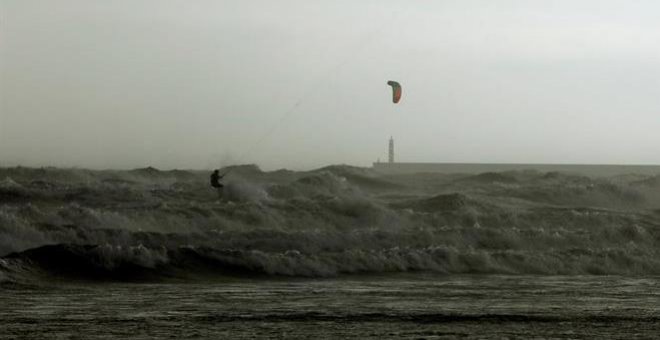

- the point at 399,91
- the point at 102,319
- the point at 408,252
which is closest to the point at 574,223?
the point at 399,91

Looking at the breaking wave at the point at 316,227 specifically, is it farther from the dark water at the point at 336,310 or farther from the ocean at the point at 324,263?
the dark water at the point at 336,310

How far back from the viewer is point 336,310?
41.5 feet

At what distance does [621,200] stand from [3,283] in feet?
73.4

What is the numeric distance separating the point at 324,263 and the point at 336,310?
6.12 meters

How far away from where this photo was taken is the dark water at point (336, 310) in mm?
11047

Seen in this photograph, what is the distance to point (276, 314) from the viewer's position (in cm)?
1227

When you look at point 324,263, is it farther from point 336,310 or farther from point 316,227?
point 316,227

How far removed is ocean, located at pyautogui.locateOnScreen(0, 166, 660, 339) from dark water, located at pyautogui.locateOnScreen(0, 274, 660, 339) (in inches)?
0.9

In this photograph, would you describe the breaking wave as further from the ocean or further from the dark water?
the dark water

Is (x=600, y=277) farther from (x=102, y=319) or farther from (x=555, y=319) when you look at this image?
(x=102, y=319)

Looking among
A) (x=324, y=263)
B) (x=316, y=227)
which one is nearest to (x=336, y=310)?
(x=324, y=263)

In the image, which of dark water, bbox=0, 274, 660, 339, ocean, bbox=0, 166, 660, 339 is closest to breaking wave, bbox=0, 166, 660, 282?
ocean, bbox=0, 166, 660, 339

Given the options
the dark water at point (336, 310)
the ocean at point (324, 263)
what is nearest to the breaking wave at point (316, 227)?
the ocean at point (324, 263)

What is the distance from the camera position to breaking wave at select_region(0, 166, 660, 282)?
1834 cm
